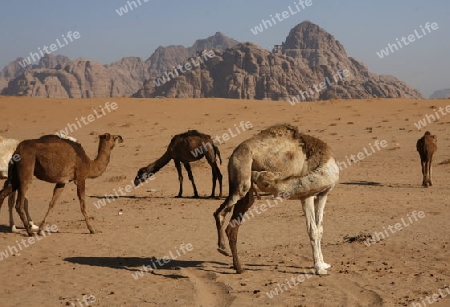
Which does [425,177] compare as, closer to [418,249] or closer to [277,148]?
[418,249]

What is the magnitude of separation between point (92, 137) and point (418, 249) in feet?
96.0

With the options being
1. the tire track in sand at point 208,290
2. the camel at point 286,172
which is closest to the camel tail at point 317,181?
the camel at point 286,172

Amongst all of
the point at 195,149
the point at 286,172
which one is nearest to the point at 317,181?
the point at 286,172

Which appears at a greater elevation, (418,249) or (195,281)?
(195,281)

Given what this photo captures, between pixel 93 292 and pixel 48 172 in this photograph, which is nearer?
pixel 93 292

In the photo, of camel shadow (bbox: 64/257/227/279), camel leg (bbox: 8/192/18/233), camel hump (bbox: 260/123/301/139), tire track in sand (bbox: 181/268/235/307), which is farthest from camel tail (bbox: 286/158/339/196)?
camel leg (bbox: 8/192/18/233)

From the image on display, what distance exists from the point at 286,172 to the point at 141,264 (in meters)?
3.37

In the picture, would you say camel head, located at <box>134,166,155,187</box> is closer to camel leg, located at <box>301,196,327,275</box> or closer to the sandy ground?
the sandy ground

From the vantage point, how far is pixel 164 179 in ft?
71.4

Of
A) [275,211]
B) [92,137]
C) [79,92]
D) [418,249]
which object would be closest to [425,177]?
[275,211]

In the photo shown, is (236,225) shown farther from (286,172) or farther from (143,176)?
(143,176)

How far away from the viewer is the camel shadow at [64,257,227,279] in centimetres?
892

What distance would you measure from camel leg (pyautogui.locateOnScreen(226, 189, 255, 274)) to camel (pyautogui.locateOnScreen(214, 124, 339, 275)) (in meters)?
0.02

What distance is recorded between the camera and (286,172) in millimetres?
7883
